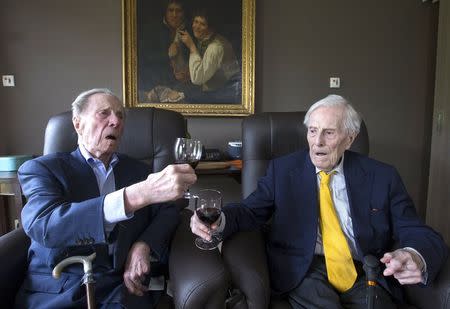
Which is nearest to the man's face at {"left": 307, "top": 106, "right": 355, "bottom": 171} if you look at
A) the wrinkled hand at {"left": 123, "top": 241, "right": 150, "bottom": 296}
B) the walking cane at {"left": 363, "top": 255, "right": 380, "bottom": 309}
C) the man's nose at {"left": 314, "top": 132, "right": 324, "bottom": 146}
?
the man's nose at {"left": 314, "top": 132, "right": 324, "bottom": 146}

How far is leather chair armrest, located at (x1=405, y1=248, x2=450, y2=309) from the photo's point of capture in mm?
1009

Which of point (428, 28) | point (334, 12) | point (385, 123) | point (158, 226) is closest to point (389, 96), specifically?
point (385, 123)

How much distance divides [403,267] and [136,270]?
0.87 metres

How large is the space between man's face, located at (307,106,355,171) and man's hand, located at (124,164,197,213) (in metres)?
0.62

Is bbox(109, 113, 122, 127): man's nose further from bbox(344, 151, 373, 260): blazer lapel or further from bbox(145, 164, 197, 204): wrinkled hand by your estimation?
bbox(344, 151, 373, 260): blazer lapel

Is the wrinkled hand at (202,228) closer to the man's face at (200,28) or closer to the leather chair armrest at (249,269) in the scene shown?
the leather chair armrest at (249,269)

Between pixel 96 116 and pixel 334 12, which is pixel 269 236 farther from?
pixel 334 12

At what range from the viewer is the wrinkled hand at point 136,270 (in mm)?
1093

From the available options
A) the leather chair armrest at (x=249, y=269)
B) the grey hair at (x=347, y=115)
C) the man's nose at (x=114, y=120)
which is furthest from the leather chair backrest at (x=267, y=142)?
the man's nose at (x=114, y=120)

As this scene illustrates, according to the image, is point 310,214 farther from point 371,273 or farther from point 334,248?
point 371,273

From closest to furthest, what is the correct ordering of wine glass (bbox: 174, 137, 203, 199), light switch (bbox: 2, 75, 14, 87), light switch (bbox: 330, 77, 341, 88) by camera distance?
wine glass (bbox: 174, 137, 203, 199), light switch (bbox: 2, 75, 14, 87), light switch (bbox: 330, 77, 341, 88)

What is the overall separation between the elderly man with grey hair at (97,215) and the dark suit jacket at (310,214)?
0.35 metres

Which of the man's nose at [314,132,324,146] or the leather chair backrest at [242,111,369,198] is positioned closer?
the man's nose at [314,132,324,146]

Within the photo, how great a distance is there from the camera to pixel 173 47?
2.66 m
